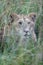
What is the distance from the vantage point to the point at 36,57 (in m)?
2.85

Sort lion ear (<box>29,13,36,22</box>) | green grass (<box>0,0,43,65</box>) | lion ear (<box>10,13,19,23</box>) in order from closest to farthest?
green grass (<box>0,0,43,65</box>) < lion ear (<box>10,13,19,23</box>) < lion ear (<box>29,13,36,22</box>)

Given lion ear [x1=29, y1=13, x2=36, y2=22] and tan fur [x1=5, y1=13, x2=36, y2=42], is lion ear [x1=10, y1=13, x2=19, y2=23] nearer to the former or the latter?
tan fur [x1=5, y1=13, x2=36, y2=42]

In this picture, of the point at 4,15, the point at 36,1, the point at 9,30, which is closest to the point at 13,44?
the point at 9,30

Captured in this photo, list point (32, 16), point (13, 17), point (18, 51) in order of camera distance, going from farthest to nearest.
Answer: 1. point (32, 16)
2. point (13, 17)
3. point (18, 51)

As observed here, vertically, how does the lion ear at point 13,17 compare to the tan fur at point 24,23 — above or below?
above

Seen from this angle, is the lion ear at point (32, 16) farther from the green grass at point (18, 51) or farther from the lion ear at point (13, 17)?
the green grass at point (18, 51)

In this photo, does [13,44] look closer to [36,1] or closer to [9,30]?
[9,30]

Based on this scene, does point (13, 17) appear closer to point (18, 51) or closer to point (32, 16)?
point (32, 16)

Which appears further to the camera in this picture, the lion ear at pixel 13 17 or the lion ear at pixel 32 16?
the lion ear at pixel 32 16

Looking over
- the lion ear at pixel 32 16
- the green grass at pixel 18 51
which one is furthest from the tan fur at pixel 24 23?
the green grass at pixel 18 51

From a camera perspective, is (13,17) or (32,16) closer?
(13,17)

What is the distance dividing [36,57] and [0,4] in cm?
162

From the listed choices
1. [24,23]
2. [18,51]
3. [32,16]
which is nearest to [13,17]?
[24,23]

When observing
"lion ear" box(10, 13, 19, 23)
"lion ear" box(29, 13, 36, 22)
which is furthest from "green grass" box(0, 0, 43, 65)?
"lion ear" box(29, 13, 36, 22)
